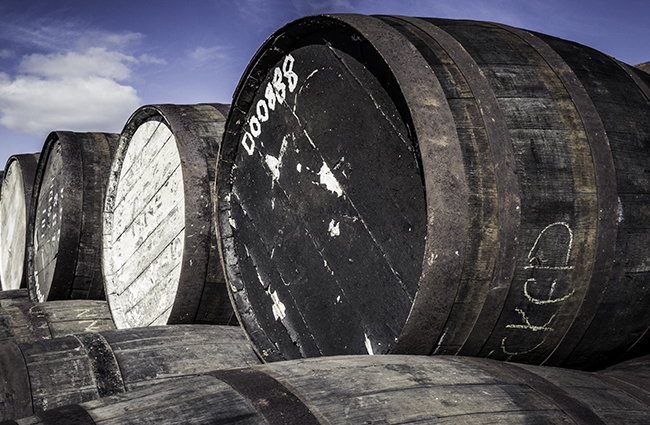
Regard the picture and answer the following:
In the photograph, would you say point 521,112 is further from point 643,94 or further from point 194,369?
point 194,369

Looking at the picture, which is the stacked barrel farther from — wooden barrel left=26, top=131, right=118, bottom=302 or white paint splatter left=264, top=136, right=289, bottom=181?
wooden barrel left=26, top=131, right=118, bottom=302

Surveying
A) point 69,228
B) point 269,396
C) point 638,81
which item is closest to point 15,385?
point 269,396

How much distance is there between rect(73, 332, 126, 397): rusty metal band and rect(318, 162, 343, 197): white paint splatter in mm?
1104

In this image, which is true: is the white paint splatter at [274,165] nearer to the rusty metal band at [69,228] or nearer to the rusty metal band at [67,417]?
the rusty metal band at [67,417]

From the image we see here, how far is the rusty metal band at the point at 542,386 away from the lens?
1288 millimetres

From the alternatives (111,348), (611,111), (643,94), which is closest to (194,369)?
(111,348)

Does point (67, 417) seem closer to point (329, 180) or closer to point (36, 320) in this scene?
point (329, 180)

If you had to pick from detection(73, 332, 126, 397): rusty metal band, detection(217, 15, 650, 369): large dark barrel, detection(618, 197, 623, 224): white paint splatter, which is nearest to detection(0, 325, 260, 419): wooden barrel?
detection(73, 332, 126, 397): rusty metal band

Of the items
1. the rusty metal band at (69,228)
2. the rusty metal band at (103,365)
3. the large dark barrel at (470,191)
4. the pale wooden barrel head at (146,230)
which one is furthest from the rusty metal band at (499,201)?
the rusty metal band at (69,228)

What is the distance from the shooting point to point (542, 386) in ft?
4.54

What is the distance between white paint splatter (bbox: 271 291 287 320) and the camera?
232 cm

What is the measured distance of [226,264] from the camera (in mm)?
2641

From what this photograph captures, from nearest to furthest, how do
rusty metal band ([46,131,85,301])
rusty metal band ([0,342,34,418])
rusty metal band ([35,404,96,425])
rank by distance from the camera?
rusty metal band ([35,404,96,425]) < rusty metal band ([0,342,34,418]) < rusty metal band ([46,131,85,301])

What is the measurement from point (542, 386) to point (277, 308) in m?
1.26
